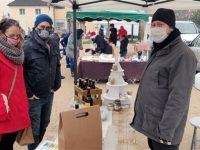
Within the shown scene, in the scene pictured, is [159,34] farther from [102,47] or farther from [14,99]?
[102,47]

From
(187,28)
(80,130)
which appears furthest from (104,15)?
(80,130)

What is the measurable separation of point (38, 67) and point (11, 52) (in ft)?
1.40

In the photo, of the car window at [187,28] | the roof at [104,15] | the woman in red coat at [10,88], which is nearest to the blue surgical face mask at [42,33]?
the woman in red coat at [10,88]

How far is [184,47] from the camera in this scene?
1.92 m

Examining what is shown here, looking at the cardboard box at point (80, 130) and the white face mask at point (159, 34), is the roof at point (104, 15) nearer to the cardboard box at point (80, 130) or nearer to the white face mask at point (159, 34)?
the white face mask at point (159, 34)

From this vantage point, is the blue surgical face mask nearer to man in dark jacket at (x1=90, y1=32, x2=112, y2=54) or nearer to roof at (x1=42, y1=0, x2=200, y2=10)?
roof at (x1=42, y1=0, x2=200, y2=10)

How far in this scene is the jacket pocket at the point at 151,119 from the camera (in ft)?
6.44

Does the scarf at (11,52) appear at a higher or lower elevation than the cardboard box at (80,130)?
higher

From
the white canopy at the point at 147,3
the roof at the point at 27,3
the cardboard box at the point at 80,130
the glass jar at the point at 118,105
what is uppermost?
the roof at the point at 27,3

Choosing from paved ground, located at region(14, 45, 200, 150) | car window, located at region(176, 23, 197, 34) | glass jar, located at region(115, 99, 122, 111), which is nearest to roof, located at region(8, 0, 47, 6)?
A: car window, located at region(176, 23, 197, 34)

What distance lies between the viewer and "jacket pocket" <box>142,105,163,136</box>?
196 centimetres

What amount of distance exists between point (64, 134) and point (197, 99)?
5.21 metres

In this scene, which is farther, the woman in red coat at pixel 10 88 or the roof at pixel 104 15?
the roof at pixel 104 15

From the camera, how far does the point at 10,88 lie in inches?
88.6
